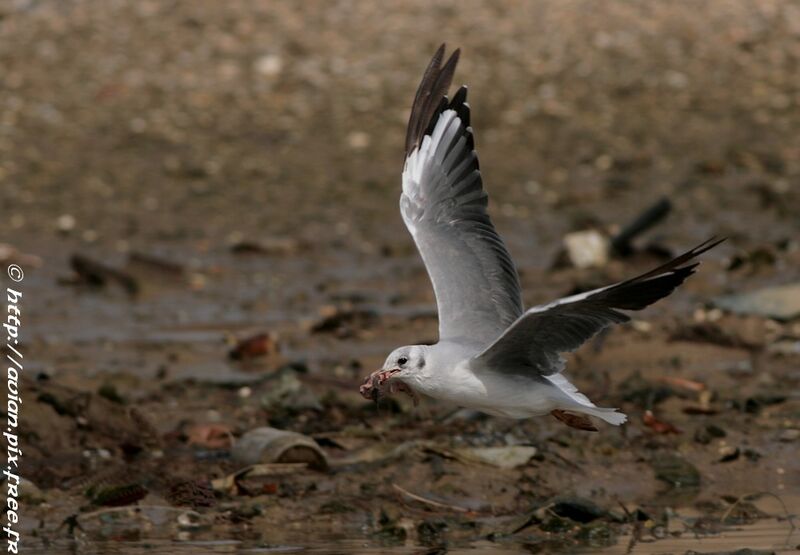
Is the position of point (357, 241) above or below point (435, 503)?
above

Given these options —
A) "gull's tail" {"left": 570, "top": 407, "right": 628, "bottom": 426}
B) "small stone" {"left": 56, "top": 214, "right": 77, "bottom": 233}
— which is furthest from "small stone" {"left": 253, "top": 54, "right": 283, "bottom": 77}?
"gull's tail" {"left": 570, "top": 407, "right": 628, "bottom": 426}

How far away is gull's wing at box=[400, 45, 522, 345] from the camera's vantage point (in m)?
7.41

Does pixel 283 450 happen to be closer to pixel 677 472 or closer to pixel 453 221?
pixel 453 221

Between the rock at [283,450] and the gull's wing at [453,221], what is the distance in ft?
3.17

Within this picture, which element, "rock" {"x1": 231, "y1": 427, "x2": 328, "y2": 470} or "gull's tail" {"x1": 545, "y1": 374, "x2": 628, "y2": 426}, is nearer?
"gull's tail" {"x1": 545, "y1": 374, "x2": 628, "y2": 426}

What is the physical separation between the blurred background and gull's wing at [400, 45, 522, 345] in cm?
86

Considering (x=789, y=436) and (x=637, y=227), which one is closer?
(x=789, y=436)

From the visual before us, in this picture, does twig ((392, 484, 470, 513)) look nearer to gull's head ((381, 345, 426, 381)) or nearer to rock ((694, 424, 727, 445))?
gull's head ((381, 345, 426, 381))

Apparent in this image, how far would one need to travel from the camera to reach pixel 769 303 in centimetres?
1049

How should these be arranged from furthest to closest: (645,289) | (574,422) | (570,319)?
(574,422) < (570,319) < (645,289)

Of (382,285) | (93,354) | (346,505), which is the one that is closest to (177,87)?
(382,285)

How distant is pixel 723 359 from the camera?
9.88 m

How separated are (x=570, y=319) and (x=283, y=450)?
1998mm

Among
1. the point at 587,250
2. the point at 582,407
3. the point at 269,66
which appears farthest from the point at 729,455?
the point at 269,66
